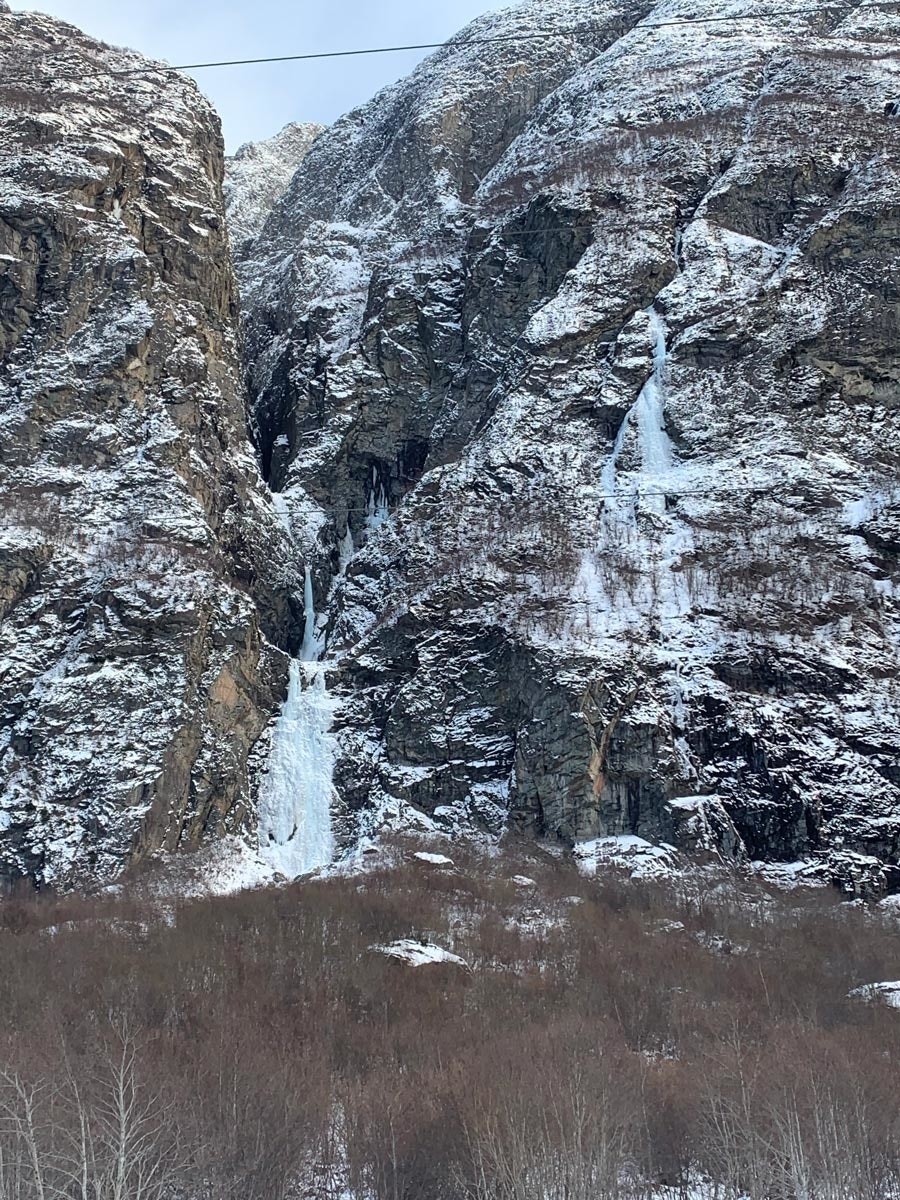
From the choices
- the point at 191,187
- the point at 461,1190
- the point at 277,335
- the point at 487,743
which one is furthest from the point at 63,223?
the point at 461,1190

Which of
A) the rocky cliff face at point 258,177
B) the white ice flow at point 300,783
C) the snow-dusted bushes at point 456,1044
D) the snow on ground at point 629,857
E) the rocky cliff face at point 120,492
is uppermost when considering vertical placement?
the rocky cliff face at point 258,177

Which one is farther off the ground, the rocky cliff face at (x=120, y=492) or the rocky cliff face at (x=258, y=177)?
the rocky cliff face at (x=258, y=177)

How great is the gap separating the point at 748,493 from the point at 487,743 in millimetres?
21915

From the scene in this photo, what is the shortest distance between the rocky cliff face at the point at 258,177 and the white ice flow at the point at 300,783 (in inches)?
3490

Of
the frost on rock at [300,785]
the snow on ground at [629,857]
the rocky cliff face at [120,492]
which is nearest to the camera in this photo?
the snow on ground at [629,857]

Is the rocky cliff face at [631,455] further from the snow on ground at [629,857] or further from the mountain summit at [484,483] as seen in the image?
the snow on ground at [629,857]

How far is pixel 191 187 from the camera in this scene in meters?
96.6

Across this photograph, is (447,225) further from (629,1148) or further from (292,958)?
(629,1148)

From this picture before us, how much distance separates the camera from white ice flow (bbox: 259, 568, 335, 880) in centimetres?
6462

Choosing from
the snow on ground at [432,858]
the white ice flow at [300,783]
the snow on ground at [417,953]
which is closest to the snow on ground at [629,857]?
the snow on ground at [432,858]

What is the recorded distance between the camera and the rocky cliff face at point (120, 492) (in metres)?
61.4

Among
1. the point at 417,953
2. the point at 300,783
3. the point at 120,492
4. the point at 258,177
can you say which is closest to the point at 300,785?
the point at 300,783

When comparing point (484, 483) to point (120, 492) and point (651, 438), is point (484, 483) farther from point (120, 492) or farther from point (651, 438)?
point (120, 492)

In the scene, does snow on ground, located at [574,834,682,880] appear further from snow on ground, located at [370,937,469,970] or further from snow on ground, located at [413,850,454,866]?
snow on ground, located at [370,937,469,970]
